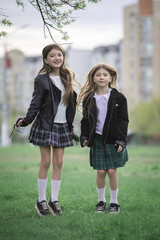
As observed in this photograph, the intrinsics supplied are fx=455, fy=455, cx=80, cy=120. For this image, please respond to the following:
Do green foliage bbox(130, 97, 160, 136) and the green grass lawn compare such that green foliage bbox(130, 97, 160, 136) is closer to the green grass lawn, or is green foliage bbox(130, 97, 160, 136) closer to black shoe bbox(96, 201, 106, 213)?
the green grass lawn

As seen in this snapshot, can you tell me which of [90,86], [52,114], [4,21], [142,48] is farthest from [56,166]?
[142,48]

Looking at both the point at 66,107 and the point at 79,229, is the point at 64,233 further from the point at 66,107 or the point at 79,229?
the point at 66,107

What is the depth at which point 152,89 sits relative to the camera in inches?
2638

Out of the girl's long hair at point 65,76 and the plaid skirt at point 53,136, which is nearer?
the plaid skirt at point 53,136

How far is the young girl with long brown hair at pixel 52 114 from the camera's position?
5109 mm

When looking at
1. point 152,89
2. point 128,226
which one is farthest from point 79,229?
point 152,89

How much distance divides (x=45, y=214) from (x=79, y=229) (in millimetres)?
856

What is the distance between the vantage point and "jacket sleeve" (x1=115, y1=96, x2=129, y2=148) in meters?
5.21

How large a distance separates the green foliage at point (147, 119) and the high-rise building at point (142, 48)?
1857cm

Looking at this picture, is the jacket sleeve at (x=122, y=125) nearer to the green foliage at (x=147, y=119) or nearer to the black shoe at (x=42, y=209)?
the black shoe at (x=42, y=209)

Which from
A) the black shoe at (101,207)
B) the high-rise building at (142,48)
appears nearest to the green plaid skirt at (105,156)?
the black shoe at (101,207)

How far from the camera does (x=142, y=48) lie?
6675 centimetres

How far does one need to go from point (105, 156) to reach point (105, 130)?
0.31 m

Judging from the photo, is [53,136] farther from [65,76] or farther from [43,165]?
[65,76]
